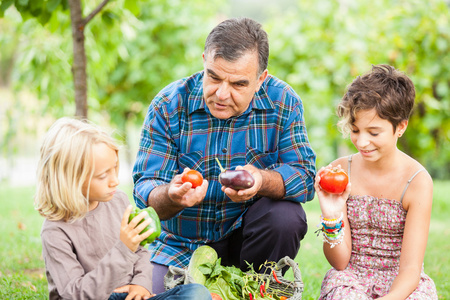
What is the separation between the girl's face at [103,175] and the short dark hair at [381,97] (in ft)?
4.62

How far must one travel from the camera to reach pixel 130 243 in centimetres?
249

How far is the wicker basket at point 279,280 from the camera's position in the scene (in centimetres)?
279

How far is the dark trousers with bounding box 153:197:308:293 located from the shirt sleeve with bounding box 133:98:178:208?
601 millimetres

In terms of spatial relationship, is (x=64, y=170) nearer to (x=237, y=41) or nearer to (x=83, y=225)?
(x=83, y=225)

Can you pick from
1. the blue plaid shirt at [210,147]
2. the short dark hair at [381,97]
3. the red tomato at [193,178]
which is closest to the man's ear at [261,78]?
the blue plaid shirt at [210,147]

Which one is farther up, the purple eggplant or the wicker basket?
the purple eggplant

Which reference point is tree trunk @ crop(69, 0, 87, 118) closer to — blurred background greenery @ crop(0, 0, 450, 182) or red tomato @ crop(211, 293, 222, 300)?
blurred background greenery @ crop(0, 0, 450, 182)

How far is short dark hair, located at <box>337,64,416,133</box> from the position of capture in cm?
302

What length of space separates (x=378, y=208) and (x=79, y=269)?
70.4 inches

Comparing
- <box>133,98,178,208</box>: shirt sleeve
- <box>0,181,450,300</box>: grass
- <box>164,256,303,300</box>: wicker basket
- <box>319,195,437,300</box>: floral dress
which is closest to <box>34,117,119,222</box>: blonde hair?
<box>164,256,303,300</box>: wicker basket

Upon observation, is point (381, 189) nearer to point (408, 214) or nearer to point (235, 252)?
point (408, 214)

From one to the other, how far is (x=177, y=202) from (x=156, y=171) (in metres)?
0.52

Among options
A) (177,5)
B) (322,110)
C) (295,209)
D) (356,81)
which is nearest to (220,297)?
(295,209)

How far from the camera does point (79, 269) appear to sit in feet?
8.51
